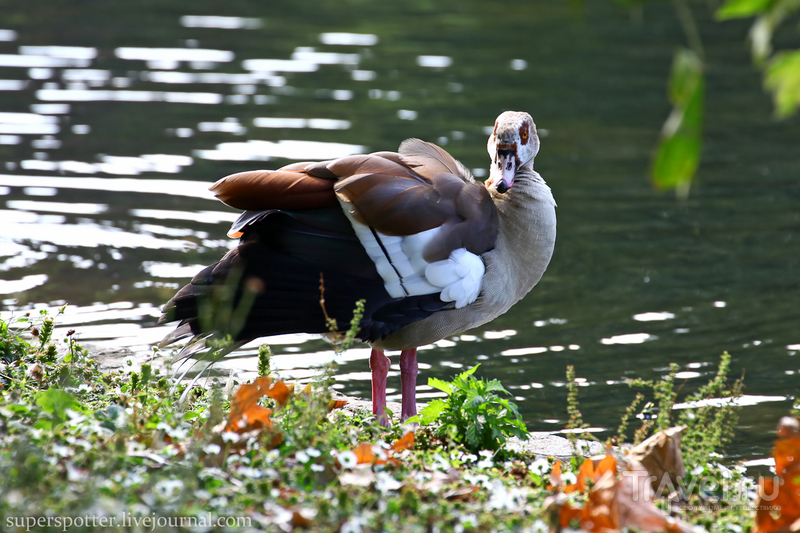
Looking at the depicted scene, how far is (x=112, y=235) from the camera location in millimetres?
8547

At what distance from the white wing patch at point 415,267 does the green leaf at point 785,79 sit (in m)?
2.47

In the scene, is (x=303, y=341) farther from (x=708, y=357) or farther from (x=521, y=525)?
Result: (x=521, y=525)

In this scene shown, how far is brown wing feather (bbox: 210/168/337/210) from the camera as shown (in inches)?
183

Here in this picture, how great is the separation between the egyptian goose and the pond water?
1407mm

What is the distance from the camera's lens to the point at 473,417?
4.33 m

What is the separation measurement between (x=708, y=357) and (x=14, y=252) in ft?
18.6

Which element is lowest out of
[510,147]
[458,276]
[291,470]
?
[291,470]

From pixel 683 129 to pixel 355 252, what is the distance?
9.04 feet

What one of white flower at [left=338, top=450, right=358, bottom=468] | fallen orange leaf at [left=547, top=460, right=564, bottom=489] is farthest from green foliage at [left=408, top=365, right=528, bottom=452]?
white flower at [left=338, top=450, right=358, bottom=468]

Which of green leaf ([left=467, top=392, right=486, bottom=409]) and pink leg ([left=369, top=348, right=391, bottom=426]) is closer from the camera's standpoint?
green leaf ([left=467, top=392, right=486, bottom=409])

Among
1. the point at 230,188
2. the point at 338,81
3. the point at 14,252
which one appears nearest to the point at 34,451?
the point at 230,188

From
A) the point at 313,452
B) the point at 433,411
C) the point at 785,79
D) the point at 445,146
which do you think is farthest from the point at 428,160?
the point at 445,146

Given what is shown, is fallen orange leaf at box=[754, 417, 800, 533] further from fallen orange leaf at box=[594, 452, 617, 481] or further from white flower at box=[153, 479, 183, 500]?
white flower at box=[153, 479, 183, 500]

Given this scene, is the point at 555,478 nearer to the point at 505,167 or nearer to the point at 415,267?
the point at 415,267
